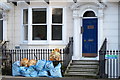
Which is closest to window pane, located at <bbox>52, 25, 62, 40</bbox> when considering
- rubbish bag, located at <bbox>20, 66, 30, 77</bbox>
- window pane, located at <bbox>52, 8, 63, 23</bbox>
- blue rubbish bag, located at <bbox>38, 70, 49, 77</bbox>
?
window pane, located at <bbox>52, 8, 63, 23</bbox>

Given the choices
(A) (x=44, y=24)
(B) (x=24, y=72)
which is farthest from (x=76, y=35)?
(B) (x=24, y=72)

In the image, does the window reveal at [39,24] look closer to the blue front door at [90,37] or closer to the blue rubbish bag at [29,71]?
the blue front door at [90,37]

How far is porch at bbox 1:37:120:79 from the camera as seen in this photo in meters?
13.3

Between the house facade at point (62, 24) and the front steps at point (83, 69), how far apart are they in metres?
0.36

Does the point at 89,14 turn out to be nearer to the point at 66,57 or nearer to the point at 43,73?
the point at 66,57

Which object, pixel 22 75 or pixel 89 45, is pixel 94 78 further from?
pixel 22 75

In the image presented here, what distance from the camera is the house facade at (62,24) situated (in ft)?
48.2

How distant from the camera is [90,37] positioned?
49.2 ft

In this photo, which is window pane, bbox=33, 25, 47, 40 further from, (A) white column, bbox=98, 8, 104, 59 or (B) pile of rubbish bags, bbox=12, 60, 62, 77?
(A) white column, bbox=98, 8, 104, 59

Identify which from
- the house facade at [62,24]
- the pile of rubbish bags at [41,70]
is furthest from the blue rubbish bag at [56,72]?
the house facade at [62,24]

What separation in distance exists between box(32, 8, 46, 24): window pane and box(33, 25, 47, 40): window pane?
0.89 feet

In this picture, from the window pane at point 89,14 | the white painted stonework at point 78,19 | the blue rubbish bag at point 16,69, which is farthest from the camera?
the window pane at point 89,14

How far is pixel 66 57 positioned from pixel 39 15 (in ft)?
9.60

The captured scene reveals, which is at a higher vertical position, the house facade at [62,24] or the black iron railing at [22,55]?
the house facade at [62,24]
